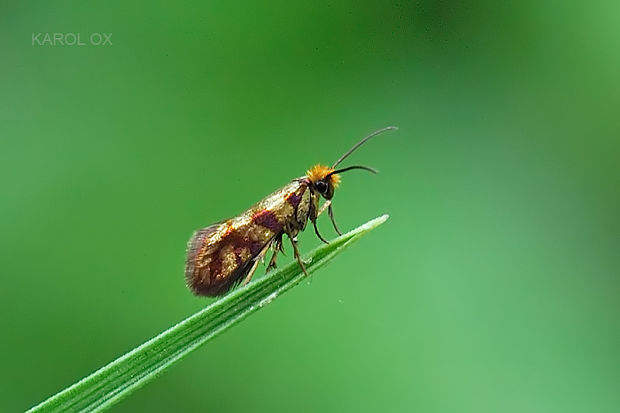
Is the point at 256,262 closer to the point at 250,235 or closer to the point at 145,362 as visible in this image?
the point at 250,235

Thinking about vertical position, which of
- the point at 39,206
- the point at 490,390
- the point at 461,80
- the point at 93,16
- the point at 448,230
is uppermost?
the point at 93,16

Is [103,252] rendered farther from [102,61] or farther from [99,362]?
[102,61]

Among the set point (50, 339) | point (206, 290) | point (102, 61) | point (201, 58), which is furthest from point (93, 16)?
point (206, 290)

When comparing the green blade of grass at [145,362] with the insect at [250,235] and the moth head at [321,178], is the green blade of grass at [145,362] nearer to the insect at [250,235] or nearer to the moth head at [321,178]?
the insect at [250,235]

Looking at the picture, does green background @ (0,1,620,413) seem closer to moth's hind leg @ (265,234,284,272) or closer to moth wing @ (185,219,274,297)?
moth's hind leg @ (265,234,284,272)

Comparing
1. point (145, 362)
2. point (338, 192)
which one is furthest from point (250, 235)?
point (145, 362)

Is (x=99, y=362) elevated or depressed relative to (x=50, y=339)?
depressed

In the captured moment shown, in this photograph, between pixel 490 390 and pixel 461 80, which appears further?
pixel 461 80
